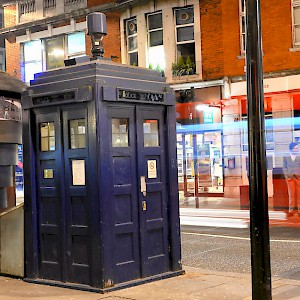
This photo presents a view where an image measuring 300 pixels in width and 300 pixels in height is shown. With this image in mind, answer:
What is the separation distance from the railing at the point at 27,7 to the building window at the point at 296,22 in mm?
12600

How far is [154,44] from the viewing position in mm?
23344

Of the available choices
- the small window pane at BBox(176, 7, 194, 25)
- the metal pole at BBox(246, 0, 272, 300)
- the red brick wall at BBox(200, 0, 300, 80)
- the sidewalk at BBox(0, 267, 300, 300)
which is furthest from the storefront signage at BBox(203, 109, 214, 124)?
the metal pole at BBox(246, 0, 272, 300)

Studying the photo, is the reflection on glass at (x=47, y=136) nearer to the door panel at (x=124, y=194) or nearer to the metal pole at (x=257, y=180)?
the door panel at (x=124, y=194)

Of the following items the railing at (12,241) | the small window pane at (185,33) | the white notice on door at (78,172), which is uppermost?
the small window pane at (185,33)

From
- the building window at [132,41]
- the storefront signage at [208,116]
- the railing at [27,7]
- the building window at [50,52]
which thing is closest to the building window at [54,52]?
the building window at [50,52]

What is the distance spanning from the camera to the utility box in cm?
686

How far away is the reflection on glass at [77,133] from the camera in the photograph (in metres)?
7.11

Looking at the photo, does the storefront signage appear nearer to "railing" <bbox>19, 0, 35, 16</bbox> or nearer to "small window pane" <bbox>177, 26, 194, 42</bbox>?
"small window pane" <bbox>177, 26, 194, 42</bbox>

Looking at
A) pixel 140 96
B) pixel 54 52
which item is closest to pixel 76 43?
pixel 54 52

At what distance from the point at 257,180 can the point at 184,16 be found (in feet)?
58.4

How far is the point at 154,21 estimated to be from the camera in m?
23.3

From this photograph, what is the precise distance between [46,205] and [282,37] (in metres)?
15.2

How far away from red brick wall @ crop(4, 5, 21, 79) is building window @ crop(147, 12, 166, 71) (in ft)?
25.2

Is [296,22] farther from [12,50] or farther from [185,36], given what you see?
[12,50]
